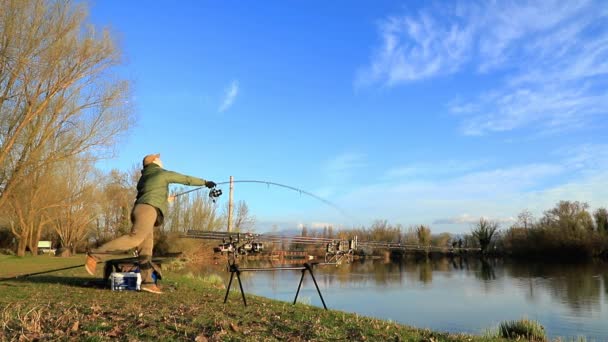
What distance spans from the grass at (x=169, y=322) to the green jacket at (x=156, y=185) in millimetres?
1483

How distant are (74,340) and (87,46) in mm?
14907

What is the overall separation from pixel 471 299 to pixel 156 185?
41.5ft

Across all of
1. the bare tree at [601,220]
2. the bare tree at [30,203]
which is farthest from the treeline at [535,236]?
the bare tree at [30,203]

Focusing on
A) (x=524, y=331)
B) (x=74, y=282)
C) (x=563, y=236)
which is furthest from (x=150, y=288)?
(x=563, y=236)

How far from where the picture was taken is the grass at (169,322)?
4.79 m

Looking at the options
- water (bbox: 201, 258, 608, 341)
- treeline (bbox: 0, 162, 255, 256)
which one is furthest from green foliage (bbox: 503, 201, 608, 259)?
treeline (bbox: 0, 162, 255, 256)

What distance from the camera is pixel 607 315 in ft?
44.1

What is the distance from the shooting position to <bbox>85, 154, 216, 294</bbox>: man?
7.57m

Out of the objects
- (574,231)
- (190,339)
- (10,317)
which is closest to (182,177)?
(10,317)

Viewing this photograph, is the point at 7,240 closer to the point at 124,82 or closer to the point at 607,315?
the point at 124,82

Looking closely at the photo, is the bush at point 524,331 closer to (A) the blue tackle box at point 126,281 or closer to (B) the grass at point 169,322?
(B) the grass at point 169,322

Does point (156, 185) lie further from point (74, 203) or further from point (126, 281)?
point (74, 203)

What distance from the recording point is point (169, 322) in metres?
5.41

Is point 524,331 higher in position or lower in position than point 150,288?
lower
